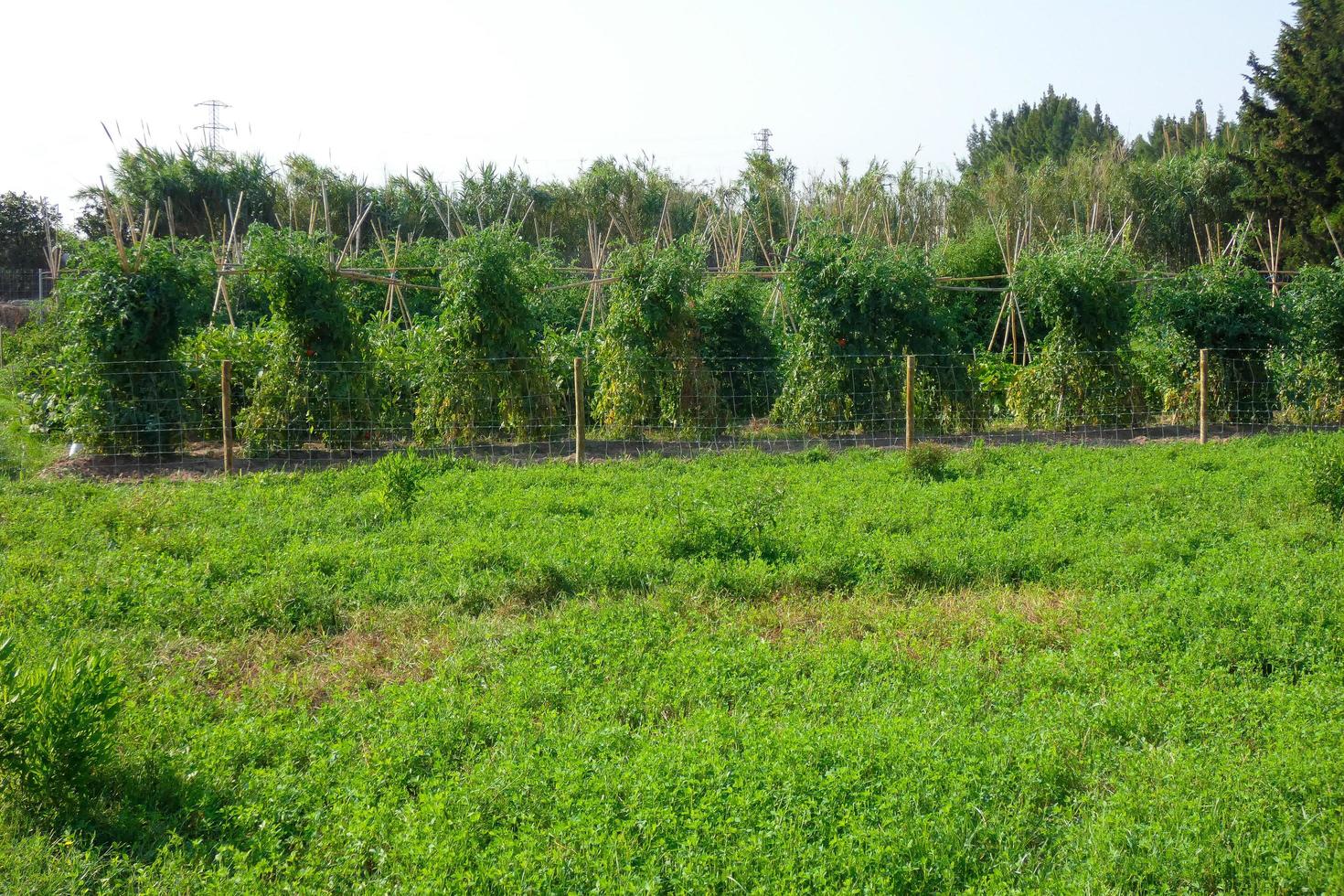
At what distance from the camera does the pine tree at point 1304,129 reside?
73.6 ft

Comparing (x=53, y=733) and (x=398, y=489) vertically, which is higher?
(x=398, y=489)

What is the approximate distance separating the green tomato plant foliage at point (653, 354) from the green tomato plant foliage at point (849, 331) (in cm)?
125

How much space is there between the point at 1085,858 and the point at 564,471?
768cm

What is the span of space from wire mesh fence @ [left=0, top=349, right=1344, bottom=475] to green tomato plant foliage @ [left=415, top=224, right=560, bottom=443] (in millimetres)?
27

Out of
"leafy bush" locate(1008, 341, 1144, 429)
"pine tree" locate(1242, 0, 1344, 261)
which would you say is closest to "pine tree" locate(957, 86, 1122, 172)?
"pine tree" locate(1242, 0, 1344, 261)

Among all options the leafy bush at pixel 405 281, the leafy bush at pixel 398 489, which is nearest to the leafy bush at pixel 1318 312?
the leafy bush at pixel 398 489

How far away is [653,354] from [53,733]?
33.3 feet

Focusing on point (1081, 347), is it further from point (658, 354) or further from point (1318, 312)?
point (658, 354)

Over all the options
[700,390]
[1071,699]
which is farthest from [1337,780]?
[700,390]

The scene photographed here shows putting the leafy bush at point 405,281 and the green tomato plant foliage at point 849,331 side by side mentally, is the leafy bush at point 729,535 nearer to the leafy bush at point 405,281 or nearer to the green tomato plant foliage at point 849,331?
the green tomato plant foliage at point 849,331

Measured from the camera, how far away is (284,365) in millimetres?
12523

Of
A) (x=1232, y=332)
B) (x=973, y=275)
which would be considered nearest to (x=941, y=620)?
(x=1232, y=332)

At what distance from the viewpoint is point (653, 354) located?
539 inches

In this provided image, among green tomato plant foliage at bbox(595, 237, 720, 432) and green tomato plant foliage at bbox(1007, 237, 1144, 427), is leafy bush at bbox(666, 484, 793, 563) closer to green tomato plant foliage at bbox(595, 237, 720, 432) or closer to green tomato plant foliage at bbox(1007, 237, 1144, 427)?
green tomato plant foliage at bbox(595, 237, 720, 432)
